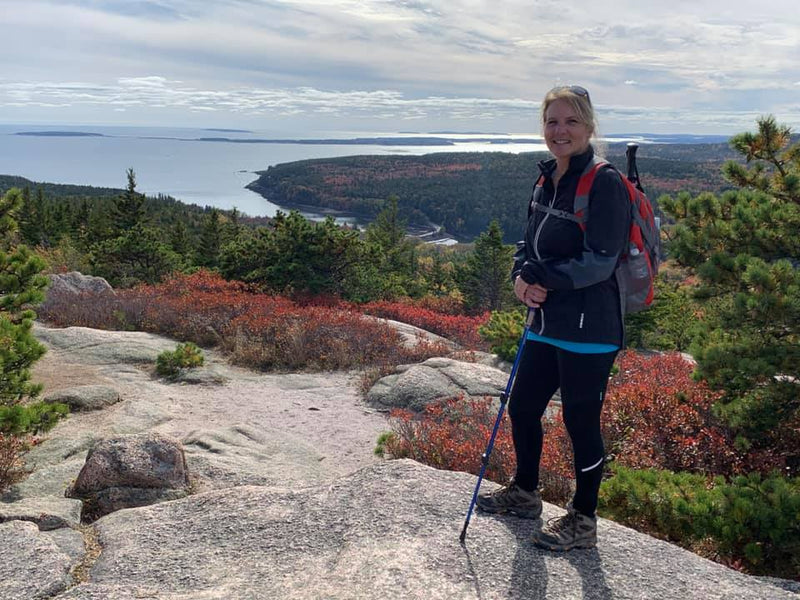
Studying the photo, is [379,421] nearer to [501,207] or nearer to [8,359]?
[8,359]

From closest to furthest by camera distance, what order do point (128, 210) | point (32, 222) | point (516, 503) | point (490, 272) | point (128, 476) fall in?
1. point (516, 503)
2. point (128, 476)
3. point (490, 272)
4. point (128, 210)
5. point (32, 222)

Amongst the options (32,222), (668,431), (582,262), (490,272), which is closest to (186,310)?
(668,431)

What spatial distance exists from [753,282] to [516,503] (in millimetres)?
2483

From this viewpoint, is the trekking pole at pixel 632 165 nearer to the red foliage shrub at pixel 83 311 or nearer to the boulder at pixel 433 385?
the boulder at pixel 433 385

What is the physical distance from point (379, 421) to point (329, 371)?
2.66m

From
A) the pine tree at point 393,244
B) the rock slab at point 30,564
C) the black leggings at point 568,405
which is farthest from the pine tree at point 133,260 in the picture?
the black leggings at point 568,405

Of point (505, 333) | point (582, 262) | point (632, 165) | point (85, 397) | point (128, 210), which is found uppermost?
point (632, 165)

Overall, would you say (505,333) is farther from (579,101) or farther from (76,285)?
(76,285)

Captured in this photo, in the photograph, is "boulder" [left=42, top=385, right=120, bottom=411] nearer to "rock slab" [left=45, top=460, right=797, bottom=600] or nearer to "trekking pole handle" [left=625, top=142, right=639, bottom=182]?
"rock slab" [left=45, top=460, right=797, bottom=600]

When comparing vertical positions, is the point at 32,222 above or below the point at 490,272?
above

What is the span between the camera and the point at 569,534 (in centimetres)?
328

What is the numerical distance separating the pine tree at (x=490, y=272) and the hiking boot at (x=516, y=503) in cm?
2154

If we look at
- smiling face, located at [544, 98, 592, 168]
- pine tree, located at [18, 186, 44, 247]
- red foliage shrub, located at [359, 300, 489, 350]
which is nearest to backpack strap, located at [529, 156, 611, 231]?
smiling face, located at [544, 98, 592, 168]

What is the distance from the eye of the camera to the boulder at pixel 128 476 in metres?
4.82
